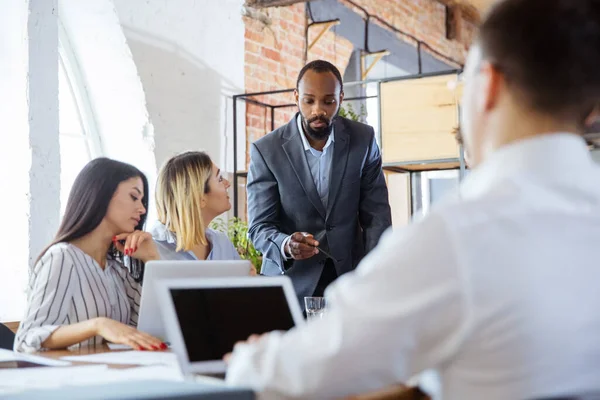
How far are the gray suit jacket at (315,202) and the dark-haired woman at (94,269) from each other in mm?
568

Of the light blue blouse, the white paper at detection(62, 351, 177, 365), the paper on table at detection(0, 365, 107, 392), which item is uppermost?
the light blue blouse

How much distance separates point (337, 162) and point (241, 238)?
156 cm

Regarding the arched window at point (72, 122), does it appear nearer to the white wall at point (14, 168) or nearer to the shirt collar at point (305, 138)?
the white wall at point (14, 168)

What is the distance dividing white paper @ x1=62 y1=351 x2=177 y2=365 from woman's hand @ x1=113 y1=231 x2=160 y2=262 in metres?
0.59

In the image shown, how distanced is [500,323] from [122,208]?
173cm

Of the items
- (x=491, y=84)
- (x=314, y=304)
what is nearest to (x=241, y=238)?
(x=314, y=304)

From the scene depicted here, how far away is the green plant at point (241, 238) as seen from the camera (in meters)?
4.47

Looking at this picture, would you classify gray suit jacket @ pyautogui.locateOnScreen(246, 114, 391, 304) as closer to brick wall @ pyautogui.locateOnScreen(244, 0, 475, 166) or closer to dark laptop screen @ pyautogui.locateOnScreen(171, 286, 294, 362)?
dark laptop screen @ pyautogui.locateOnScreen(171, 286, 294, 362)

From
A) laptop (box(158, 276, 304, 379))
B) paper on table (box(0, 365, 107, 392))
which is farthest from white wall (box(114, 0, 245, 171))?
laptop (box(158, 276, 304, 379))

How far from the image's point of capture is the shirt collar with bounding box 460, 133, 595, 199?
904mm

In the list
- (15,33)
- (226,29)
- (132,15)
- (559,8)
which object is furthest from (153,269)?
(226,29)

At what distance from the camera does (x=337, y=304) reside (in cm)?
86

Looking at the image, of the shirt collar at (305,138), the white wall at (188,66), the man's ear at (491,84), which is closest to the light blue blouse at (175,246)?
the shirt collar at (305,138)

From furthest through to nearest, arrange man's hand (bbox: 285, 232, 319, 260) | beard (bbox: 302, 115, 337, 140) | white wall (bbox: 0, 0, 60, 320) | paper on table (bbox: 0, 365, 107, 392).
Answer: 1. white wall (bbox: 0, 0, 60, 320)
2. beard (bbox: 302, 115, 337, 140)
3. man's hand (bbox: 285, 232, 319, 260)
4. paper on table (bbox: 0, 365, 107, 392)
